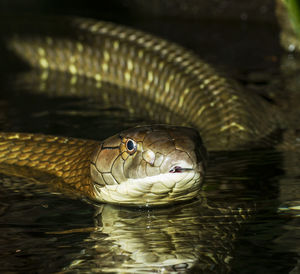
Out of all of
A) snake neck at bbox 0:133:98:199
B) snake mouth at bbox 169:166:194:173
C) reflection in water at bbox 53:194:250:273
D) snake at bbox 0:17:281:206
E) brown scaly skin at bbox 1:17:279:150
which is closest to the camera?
reflection in water at bbox 53:194:250:273

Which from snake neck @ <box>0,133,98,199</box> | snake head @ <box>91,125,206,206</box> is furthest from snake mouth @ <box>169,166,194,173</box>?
snake neck @ <box>0,133,98,199</box>

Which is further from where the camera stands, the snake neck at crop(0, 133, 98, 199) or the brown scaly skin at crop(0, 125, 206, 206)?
the snake neck at crop(0, 133, 98, 199)

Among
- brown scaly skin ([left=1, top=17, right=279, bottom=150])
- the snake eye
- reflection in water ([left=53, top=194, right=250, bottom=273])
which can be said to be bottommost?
reflection in water ([left=53, top=194, right=250, bottom=273])

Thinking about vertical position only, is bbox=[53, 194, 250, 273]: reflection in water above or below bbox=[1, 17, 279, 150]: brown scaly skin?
below

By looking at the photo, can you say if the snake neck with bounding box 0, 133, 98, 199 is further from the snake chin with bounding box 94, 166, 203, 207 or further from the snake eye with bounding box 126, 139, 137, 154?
the snake eye with bounding box 126, 139, 137, 154

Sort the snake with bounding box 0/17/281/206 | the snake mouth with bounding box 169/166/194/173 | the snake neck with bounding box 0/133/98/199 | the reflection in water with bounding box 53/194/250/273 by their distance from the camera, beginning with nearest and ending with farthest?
the reflection in water with bounding box 53/194/250/273 → the snake mouth with bounding box 169/166/194/173 → the snake with bounding box 0/17/281/206 → the snake neck with bounding box 0/133/98/199

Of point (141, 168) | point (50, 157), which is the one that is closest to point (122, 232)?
point (141, 168)

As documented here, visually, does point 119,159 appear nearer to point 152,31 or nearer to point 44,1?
point 152,31

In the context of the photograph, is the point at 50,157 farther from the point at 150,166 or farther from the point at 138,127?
the point at 150,166
